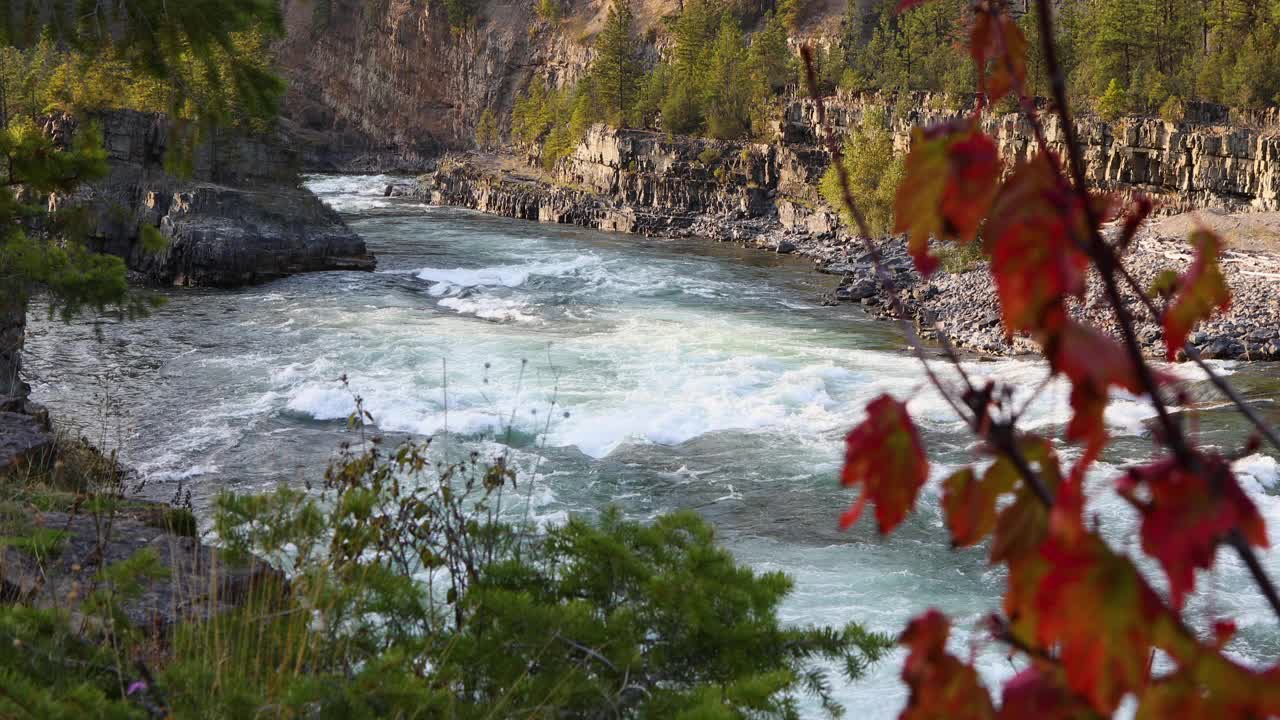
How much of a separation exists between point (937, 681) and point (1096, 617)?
28cm

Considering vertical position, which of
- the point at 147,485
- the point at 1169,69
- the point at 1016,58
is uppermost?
the point at 1169,69

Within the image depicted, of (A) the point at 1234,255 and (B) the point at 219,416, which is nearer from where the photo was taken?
(B) the point at 219,416

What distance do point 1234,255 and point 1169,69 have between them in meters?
26.9

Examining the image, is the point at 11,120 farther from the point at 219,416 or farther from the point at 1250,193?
the point at 1250,193

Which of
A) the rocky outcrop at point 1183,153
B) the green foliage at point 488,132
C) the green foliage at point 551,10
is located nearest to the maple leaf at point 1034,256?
the rocky outcrop at point 1183,153

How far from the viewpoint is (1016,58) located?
1485mm

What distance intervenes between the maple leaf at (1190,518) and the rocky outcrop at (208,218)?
31.1 m

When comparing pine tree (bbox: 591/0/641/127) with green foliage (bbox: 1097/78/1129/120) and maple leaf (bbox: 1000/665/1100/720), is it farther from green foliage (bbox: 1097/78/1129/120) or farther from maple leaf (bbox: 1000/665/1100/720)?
maple leaf (bbox: 1000/665/1100/720)

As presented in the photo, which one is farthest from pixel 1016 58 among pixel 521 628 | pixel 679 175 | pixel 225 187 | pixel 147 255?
pixel 679 175

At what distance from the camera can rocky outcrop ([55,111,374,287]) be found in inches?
1191

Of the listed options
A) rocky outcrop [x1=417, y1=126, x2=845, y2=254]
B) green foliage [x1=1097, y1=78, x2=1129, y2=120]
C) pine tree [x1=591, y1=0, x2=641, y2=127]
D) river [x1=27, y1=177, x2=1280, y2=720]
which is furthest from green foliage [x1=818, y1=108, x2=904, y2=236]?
pine tree [x1=591, y1=0, x2=641, y2=127]

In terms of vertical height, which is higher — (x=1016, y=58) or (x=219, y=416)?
(x=1016, y=58)

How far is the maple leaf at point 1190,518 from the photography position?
1179mm

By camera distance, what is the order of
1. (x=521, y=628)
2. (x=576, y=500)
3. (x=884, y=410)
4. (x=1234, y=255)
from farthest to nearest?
(x=1234, y=255)
(x=576, y=500)
(x=521, y=628)
(x=884, y=410)
